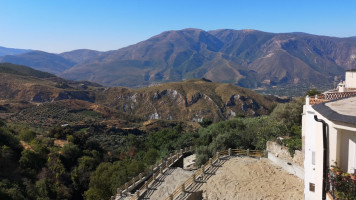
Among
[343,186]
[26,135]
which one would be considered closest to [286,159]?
[343,186]

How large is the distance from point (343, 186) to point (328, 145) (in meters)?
1.05

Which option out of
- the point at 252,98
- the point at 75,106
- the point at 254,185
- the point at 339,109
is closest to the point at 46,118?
the point at 75,106

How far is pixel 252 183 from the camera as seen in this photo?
16891mm

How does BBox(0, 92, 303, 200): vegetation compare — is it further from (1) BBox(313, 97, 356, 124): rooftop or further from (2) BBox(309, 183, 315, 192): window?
(2) BBox(309, 183, 315, 192): window

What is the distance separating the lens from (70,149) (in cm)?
3831

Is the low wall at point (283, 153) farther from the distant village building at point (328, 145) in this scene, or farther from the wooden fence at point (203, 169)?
the distant village building at point (328, 145)

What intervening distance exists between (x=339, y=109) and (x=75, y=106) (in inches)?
3670

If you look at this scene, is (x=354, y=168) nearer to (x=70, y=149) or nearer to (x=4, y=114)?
(x=70, y=149)

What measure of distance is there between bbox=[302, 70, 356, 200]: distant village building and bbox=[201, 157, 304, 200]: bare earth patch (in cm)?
789

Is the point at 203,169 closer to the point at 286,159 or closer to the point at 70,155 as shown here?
the point at 286,159

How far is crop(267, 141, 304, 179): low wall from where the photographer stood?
17109 mm

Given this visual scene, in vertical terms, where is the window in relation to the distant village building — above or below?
below

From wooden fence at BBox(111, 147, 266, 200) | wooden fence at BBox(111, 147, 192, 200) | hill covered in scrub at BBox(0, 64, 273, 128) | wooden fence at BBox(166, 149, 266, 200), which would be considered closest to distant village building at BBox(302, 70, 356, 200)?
wooden fence at BBox(166, 149, 266, 200)

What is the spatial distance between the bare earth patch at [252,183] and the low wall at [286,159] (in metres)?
0.35
